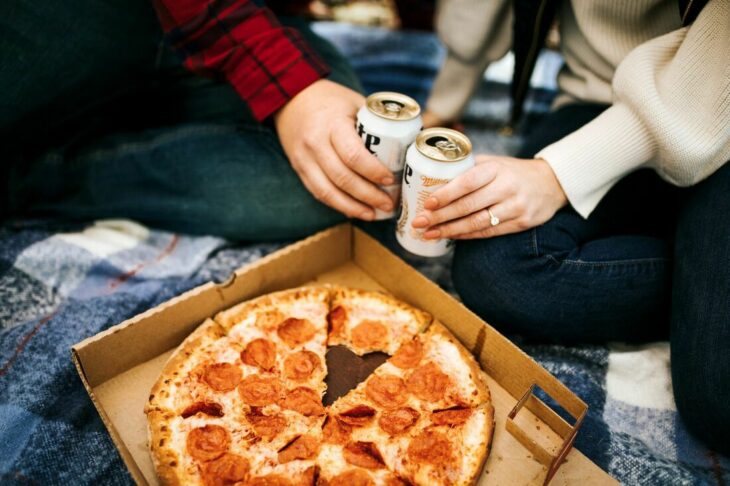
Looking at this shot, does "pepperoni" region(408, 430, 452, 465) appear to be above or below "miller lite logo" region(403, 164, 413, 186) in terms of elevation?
below

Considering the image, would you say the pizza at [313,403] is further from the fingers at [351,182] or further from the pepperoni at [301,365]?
the fingers at [351,182]

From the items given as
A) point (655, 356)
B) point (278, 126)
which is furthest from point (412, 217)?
point (655, 356)

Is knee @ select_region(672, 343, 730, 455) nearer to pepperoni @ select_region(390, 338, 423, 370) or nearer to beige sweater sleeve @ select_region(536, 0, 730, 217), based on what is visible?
beige sweater sleeve @ select_region(536, 0, 730, 217)

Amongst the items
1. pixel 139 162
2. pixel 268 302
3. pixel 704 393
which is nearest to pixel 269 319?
pixel 268 302

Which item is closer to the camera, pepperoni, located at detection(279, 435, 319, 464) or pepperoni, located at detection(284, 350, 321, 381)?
→ pepperoni, located at detection(279, 435, 319, 464)

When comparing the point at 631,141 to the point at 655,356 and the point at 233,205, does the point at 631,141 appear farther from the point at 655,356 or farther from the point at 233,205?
the point at 233,205

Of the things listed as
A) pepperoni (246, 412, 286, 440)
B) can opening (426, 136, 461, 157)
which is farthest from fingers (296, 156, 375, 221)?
pepperoni (246, 412, 286, 440)
